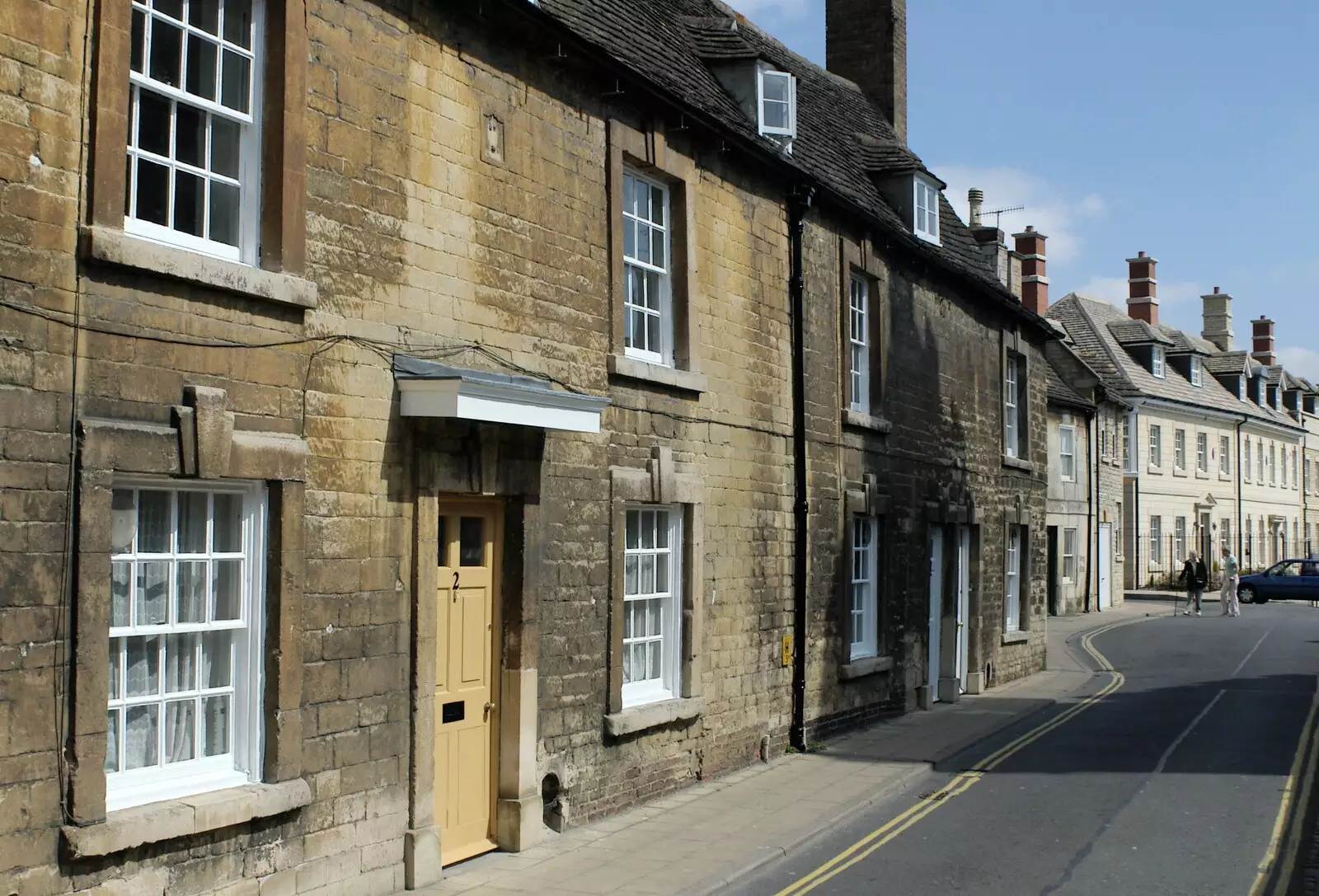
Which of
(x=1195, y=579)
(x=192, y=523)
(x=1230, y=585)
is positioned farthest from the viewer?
(x=1195, y=579)

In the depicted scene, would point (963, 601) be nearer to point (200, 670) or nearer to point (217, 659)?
point (217, 659)

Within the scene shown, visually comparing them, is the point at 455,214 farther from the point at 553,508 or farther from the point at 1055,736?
the point at 1055,736

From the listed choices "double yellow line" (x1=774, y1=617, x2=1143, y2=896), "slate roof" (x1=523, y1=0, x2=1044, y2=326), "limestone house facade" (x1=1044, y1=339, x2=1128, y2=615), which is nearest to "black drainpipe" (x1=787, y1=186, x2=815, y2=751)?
"slate roof" (x1=523, y1=0, x2=1044, y2=326)

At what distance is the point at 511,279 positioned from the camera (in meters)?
10.1

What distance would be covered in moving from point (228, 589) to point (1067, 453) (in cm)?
3522

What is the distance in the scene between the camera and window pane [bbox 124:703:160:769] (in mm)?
6898

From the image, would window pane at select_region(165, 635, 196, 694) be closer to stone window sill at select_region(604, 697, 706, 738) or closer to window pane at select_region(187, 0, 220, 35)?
window pane at select_region(187, 0, 220, 35)

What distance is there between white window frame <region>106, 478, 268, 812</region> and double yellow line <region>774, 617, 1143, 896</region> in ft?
12.8

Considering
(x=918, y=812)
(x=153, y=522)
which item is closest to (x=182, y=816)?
(x=153, y=522)

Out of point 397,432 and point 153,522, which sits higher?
point 397,432

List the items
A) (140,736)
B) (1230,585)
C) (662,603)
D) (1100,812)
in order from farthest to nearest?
(1230,585) → (662,603) → (1100,812) → (140,736)

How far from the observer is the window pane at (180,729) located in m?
7.15

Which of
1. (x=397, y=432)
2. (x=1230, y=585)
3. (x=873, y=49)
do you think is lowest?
(x=1230, y=585)

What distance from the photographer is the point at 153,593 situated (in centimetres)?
706
